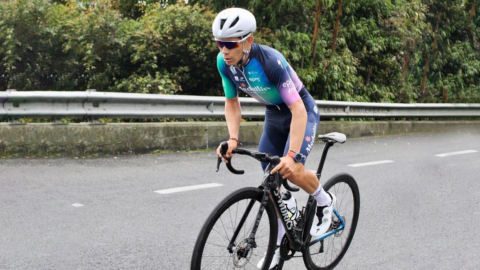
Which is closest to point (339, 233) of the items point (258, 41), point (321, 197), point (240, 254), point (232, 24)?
point (321, 197)

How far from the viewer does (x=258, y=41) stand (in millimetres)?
14156

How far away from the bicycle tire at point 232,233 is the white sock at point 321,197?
21.2 inches

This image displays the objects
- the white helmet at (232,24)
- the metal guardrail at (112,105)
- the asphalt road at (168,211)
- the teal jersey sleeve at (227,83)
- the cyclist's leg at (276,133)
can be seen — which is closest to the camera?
the white helmet at (232,24)

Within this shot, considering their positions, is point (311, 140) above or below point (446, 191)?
→ above

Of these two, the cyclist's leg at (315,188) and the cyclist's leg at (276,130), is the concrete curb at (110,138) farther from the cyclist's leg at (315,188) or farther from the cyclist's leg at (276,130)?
the cyclist's leg at (315,188)

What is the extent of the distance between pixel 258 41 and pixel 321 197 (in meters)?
10.0

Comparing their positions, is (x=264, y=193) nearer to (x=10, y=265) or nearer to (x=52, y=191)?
(x=10, y=265)

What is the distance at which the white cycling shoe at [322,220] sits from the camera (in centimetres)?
451

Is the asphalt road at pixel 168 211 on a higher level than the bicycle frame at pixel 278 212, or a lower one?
lower

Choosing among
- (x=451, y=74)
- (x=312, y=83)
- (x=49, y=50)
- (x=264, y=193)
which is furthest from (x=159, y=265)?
(x=451, y=74)

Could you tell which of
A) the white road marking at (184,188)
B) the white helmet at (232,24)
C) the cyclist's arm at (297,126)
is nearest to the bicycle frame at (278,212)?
the cyclist's arm at (297,126)

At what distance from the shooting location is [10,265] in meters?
4.45

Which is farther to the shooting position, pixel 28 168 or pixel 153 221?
pixel 28 168

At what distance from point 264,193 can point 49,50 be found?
9.38 m
